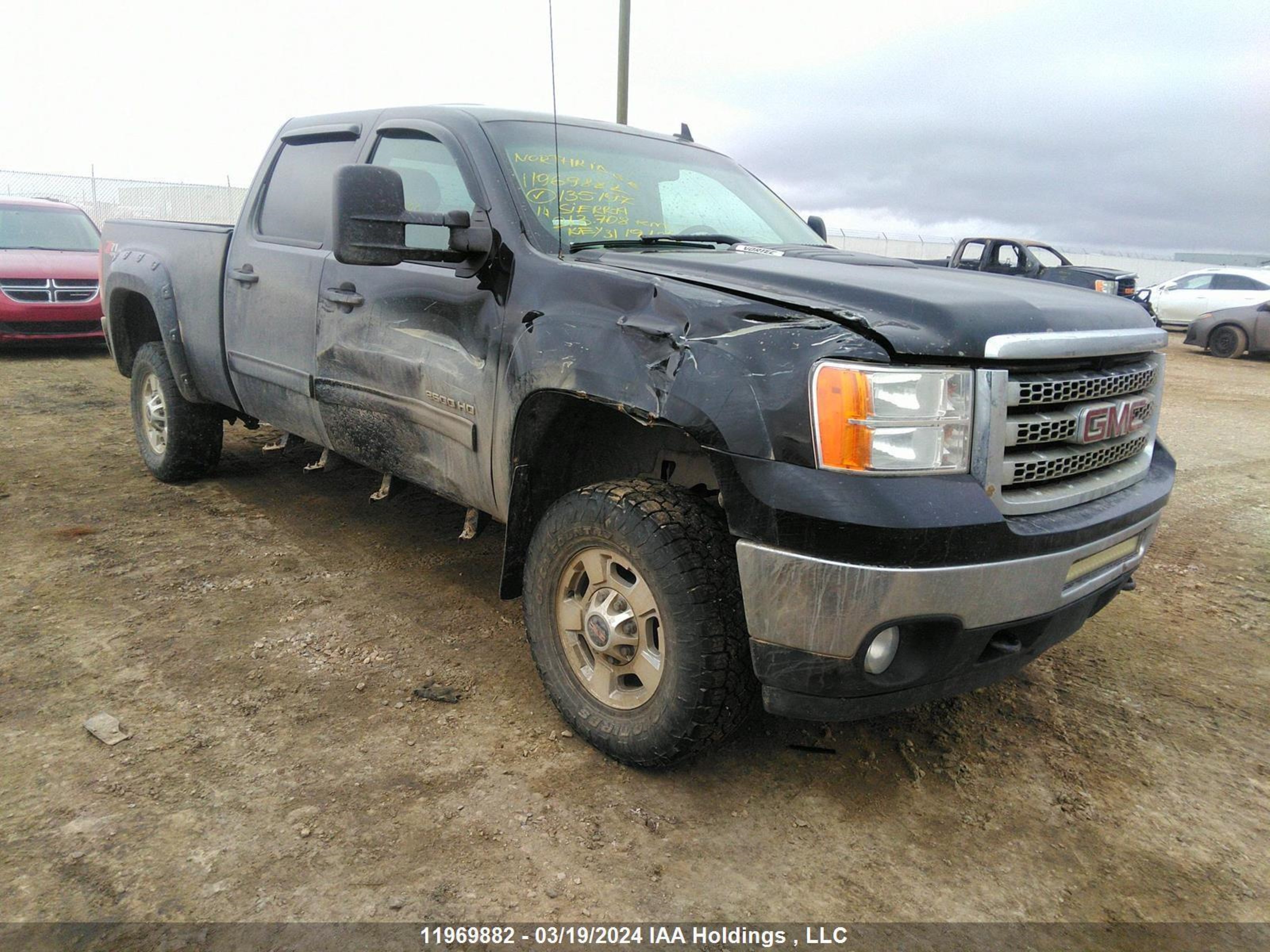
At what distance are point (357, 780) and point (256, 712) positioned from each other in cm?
53

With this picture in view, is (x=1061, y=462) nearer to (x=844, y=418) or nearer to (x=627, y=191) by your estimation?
(x=844, y=418)

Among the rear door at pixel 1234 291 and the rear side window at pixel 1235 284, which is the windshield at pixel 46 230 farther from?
the rear side window at pixel 1235 284

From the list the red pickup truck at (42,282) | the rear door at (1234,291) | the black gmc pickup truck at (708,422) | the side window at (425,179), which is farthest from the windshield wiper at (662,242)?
the rear door at (1234,291)

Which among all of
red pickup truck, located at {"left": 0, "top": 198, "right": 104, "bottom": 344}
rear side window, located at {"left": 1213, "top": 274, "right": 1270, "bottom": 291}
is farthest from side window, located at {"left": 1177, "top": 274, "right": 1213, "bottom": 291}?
red pickup truck, located at {"left": 0, "top": 198, "right": 104, "bottom": 344}

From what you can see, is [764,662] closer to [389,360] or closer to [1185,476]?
[389,360]

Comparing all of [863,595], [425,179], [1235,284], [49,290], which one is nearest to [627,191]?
[425,179]

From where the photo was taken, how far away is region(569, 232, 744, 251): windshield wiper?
115 inches

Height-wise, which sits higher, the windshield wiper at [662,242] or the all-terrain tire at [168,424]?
the windshield wiper at [662,242]

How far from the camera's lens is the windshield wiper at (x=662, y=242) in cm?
292

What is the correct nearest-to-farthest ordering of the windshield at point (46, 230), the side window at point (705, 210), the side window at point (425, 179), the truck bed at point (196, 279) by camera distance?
the side window at point (425, 179), the side window at point (705, 210), the truck bed at point (196, 279), the windshield at point (46, 230)

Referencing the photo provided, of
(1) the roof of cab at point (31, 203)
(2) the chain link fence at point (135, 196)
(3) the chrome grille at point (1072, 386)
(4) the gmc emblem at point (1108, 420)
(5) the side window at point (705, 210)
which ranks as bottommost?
(4) the gmc emblem at point (1108, 420)

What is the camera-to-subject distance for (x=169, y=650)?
317 cm

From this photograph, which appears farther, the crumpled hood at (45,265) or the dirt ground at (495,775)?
the crumpled hood at (45,265)

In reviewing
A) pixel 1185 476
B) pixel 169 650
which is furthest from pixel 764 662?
pixel 1185 476
